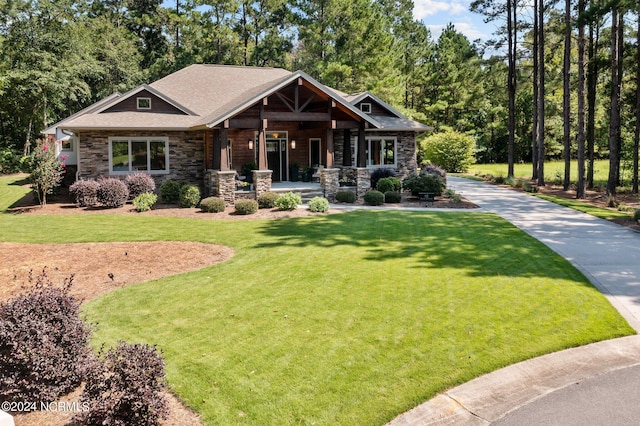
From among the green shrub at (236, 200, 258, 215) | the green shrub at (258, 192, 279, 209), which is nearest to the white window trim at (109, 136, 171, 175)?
the green shrub at (258, 192, 279, 209)

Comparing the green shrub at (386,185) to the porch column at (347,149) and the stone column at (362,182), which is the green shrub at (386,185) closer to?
the stone column at (362,182)

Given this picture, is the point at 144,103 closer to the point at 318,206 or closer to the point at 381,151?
the point at 318,206

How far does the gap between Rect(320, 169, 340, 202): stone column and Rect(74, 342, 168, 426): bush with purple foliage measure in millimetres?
16666

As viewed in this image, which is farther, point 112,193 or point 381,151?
point 381,151

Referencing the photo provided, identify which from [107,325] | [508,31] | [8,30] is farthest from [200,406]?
[8,30]

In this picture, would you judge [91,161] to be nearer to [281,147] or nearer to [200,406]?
[281,147]

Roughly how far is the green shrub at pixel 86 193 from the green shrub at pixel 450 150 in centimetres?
2699

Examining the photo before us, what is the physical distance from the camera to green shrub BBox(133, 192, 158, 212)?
18172 mm

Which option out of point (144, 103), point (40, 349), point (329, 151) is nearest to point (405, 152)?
point (329, 151)

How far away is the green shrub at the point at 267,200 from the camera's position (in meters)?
Result: 18.8

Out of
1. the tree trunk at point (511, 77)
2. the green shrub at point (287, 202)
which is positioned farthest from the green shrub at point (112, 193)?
the tree trunk at point (511, 77)

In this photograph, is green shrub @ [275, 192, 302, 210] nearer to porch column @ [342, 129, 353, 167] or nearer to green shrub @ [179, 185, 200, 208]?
green shrub @ [179, 185, 200, 208]

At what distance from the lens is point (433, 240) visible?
12891 millimetres

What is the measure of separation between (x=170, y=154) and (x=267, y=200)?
6.00m
